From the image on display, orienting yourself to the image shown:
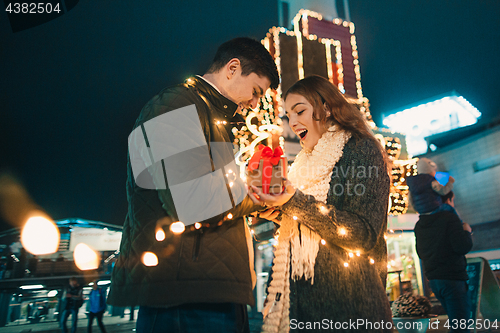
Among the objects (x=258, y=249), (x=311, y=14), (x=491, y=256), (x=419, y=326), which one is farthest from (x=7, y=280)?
(x=491, y=256)

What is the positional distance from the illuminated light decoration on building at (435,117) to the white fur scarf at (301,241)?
1320 inches

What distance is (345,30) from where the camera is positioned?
45.3 feet

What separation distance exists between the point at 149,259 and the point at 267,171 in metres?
0.72

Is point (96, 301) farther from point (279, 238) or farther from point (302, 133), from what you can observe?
point (302, 133)

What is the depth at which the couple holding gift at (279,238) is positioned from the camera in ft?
4.12

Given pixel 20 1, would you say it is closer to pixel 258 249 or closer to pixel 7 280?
pixel 258 249

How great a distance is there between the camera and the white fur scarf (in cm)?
167

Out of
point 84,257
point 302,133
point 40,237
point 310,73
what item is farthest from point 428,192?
point 40,237

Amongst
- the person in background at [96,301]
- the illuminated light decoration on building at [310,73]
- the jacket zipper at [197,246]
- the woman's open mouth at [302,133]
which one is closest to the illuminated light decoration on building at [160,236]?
the jacket zipper at [197,246]

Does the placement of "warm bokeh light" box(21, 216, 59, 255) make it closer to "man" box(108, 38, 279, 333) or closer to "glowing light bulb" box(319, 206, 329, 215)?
"man" box(108, 38, 279, 333)

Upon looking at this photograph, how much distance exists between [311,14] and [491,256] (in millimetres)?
16958

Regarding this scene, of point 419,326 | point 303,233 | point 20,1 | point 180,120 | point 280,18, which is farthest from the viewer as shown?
point 280,18

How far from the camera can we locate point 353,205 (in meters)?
1.61

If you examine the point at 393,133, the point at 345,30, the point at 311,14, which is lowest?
the point at 393,133
